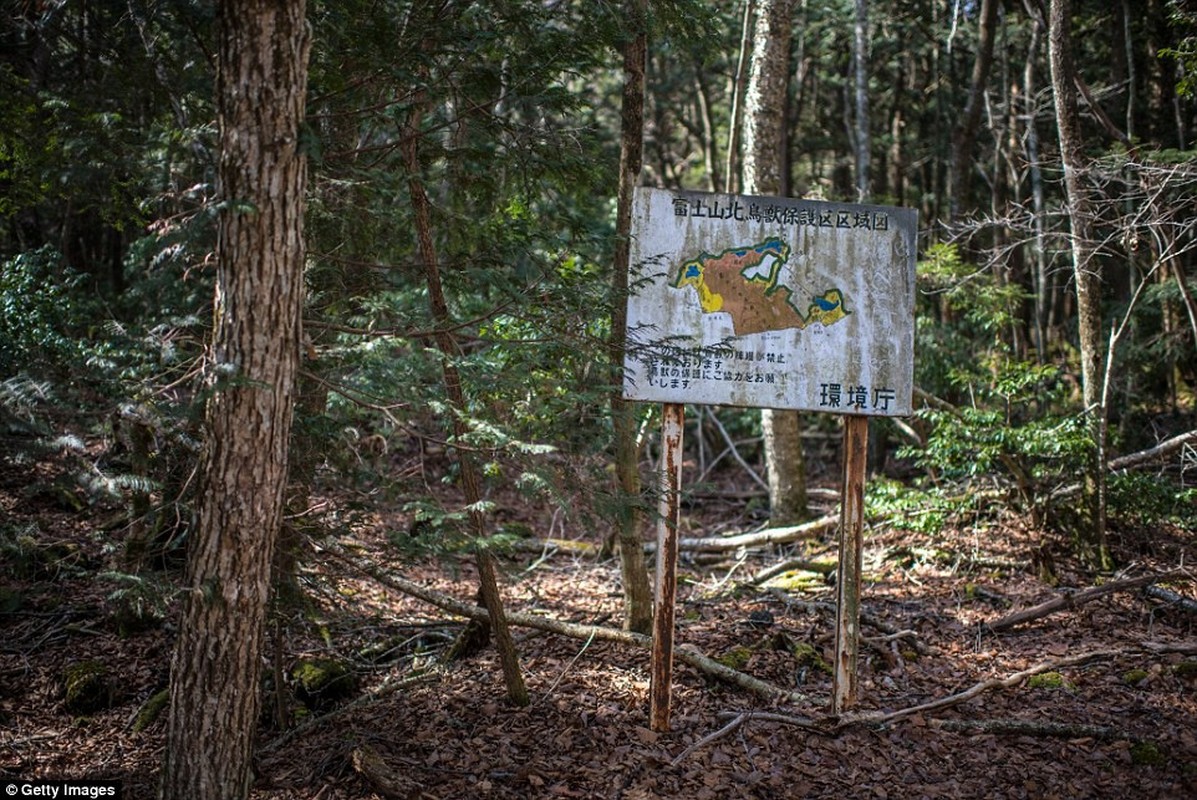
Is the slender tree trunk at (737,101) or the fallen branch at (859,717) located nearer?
the fallen branch at (859,717)

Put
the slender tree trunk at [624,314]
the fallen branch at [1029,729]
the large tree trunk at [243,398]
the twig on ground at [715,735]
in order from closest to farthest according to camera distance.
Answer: the large tree trunk at [243,398]
the twig on ground at [715,735]
the fallen branch at [1029,729]
the slender tree trunk at [624,314]

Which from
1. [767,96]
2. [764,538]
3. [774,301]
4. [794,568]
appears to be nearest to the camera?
[774,301]

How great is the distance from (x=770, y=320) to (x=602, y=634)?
3191mm

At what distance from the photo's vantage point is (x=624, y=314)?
6.70 metres

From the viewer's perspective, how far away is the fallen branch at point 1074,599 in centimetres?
803

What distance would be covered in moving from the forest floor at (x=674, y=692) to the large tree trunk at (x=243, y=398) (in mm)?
487

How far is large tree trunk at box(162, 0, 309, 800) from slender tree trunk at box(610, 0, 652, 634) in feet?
8.53

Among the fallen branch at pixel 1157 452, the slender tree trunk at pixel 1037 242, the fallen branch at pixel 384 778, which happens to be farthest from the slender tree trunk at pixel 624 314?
the slender tree trunk at pixel 1037 242

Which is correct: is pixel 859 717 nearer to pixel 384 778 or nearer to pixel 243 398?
pixel 384 778

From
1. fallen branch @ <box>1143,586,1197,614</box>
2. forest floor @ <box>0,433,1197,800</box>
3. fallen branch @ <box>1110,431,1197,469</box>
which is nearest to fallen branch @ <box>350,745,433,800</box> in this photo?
forest floor @ <box>0,433,1197,800</box>

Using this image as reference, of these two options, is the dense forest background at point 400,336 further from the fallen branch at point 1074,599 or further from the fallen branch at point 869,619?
the fallen branch at point 869,619

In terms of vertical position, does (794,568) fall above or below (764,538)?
below

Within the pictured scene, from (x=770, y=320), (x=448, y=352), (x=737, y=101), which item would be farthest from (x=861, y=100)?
(x=448, y=352)

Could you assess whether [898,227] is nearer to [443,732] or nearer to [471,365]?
[471,365]
